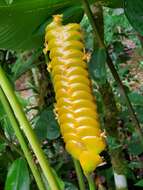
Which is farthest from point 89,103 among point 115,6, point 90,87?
point 115,6

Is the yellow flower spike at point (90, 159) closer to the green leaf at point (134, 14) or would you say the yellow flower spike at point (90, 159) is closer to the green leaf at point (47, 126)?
the green leaf at point (134, 14)

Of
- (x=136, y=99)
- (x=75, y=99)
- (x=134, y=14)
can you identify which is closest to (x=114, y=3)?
(x=134, y=14)

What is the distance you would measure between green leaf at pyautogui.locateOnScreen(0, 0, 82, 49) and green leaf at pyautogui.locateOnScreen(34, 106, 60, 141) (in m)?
0.21

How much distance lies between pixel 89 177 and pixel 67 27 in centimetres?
17

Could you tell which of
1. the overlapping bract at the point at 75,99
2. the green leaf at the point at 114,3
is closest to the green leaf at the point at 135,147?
the green leaf at the point at 114,3

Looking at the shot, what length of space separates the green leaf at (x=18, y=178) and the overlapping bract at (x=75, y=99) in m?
0.28

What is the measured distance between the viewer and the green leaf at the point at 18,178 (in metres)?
0.75

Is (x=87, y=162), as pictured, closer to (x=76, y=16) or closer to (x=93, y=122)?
(x=93, y=122)

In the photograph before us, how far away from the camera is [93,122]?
0.49m

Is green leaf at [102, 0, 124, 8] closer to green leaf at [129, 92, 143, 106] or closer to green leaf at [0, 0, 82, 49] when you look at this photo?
green leaf at [0, 0, 82, 49]

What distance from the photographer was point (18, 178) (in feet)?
2.52

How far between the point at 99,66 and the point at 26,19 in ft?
0.38

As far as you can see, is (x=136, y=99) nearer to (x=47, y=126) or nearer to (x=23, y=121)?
(x=47, y=126)

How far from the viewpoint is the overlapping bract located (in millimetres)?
490
